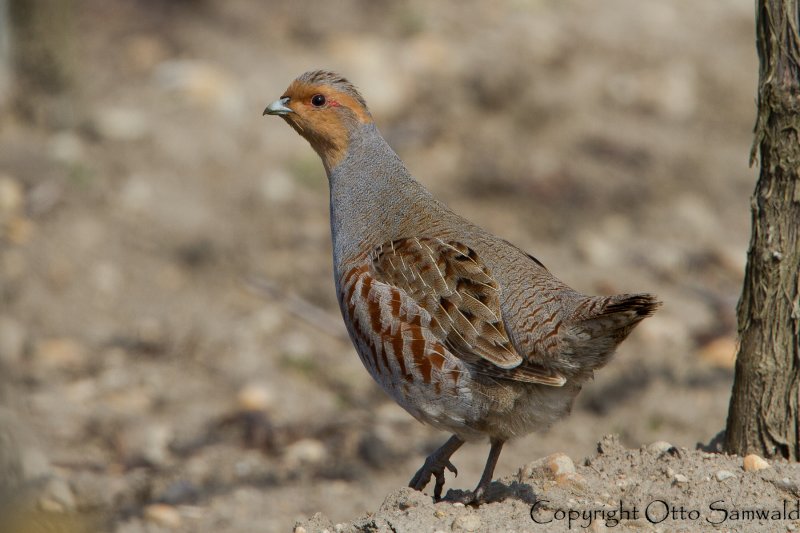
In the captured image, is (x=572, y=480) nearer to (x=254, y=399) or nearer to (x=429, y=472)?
(x=429, y=472)

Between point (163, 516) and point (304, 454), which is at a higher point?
point (304, 454)

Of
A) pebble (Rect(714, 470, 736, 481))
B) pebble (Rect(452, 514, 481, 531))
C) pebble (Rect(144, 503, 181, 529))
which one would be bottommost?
pebble (Rect(452, 514, 481, 531))

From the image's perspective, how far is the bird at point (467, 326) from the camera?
369 centimetres

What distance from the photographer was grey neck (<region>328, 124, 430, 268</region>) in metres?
4.39

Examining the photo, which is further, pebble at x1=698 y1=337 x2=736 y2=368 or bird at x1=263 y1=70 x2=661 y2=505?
pebble at x1=698 y1=337 x2=736 y2=368

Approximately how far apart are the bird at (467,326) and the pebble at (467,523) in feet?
0.91

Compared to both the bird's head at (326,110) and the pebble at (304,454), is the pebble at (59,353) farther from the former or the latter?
the bird's head at (326,110)

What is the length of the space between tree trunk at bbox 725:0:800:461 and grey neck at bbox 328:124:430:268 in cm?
Result: 149

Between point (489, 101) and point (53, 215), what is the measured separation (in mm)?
4056

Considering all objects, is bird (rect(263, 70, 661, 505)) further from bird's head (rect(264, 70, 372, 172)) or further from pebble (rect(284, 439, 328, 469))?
pebble (rect(284, 439, 328, 469))

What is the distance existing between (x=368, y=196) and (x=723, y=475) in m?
1.96

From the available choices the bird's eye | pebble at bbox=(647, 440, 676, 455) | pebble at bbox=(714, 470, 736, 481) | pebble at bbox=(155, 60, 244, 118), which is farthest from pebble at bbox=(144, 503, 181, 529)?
pebble at bbox=(155, 60, 244, 118)

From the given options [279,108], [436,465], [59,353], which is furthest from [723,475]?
[59,353]

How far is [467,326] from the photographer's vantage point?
3.86 m
